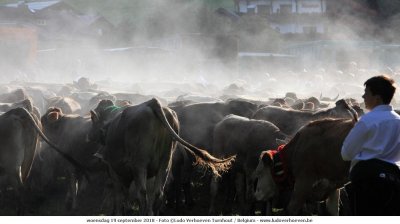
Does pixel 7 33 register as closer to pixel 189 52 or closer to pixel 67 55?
pixel 67 55

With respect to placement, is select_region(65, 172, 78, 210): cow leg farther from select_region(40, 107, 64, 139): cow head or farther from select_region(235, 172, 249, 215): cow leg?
select_region(235, 172, 249, 215): cow leg

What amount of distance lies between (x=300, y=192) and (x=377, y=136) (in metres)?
2.10

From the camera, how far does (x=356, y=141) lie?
6684 millimetres

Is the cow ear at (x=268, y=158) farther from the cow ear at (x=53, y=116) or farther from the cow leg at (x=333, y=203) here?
the cow ear at (x=53, y=116)

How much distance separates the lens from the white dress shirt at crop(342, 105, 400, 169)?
664cm

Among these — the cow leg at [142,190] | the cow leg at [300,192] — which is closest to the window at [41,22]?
the cow leg at [142,190]

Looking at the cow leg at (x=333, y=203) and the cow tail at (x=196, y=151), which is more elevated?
the cow tail at (x=196, y=151)

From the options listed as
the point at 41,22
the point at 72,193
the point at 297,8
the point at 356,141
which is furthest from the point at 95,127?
the point at 41,22

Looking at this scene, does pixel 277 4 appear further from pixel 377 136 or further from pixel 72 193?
pixel 377 136

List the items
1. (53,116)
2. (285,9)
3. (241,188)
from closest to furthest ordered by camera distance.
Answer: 1. (241,188)
2. (53,116)
3. (285,9)

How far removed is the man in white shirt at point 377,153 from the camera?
21.8ft

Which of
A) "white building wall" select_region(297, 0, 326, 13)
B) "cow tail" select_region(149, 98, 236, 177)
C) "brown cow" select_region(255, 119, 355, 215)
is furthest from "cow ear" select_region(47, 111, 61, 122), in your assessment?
"white building wall" select_region(297, 0, 326, 13)

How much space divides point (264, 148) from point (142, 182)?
7.48 feet

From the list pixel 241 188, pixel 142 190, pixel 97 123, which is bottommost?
pixel 241 188
